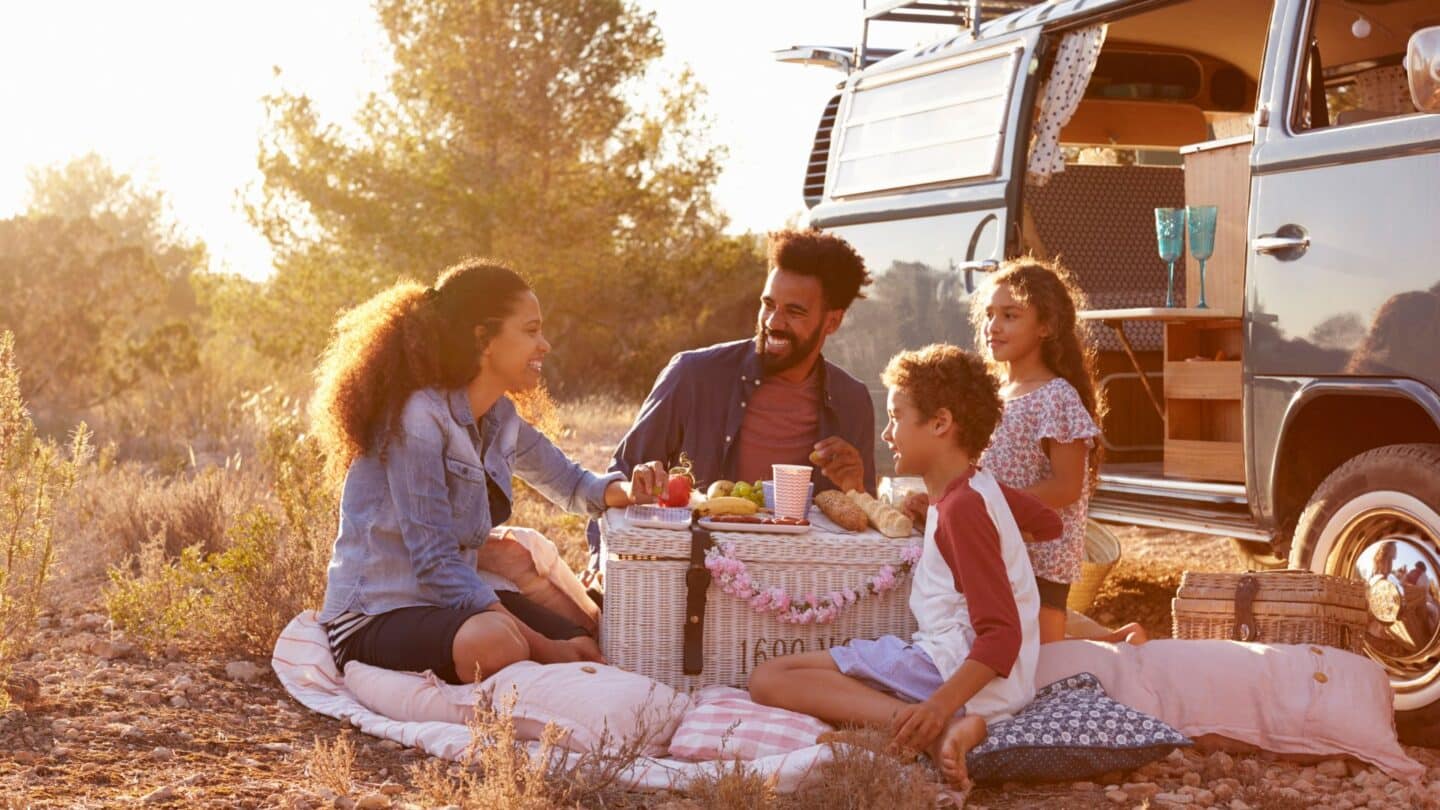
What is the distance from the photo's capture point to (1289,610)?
470cm

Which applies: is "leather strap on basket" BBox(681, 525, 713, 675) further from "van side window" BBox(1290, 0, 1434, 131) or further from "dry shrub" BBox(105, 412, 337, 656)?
"van side window" BBox(1290, 0, 1434, 131)

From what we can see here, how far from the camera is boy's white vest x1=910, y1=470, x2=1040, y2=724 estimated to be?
13.5ft

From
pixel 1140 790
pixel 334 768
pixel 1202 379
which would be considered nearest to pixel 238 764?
pixel 334 768

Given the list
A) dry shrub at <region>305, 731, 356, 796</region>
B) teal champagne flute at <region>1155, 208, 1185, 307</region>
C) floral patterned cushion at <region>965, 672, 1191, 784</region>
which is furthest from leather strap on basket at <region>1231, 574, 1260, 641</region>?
dry shrub at <region>305, 731, 356, 796</region>

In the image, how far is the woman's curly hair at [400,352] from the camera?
15.8 ft

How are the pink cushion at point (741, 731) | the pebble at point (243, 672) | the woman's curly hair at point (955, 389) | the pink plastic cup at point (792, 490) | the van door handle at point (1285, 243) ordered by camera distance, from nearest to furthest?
the pink cushion at point (741, 731)
the woman's curly hair at point (955, 389)
the pink plastic cup at point (792, 490)
the van door handle at point (1285, 243)
the pebble at point (243, 672)

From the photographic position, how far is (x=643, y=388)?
20734mm

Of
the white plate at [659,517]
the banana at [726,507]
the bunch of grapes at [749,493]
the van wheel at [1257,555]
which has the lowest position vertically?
the van wheel at [1257,555]

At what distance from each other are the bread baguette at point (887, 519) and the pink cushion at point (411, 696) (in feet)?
3.99

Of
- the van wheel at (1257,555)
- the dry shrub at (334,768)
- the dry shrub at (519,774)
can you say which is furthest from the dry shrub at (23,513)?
the van wheel at (1257,555)

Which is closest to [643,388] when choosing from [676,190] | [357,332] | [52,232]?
[676,190]

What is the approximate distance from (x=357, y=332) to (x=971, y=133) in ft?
9.67

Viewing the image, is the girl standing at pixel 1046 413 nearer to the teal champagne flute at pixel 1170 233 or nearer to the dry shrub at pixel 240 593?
the teal champagne flute at pixel 1170 233

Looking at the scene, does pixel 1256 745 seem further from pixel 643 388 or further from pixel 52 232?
pixel 643 388
